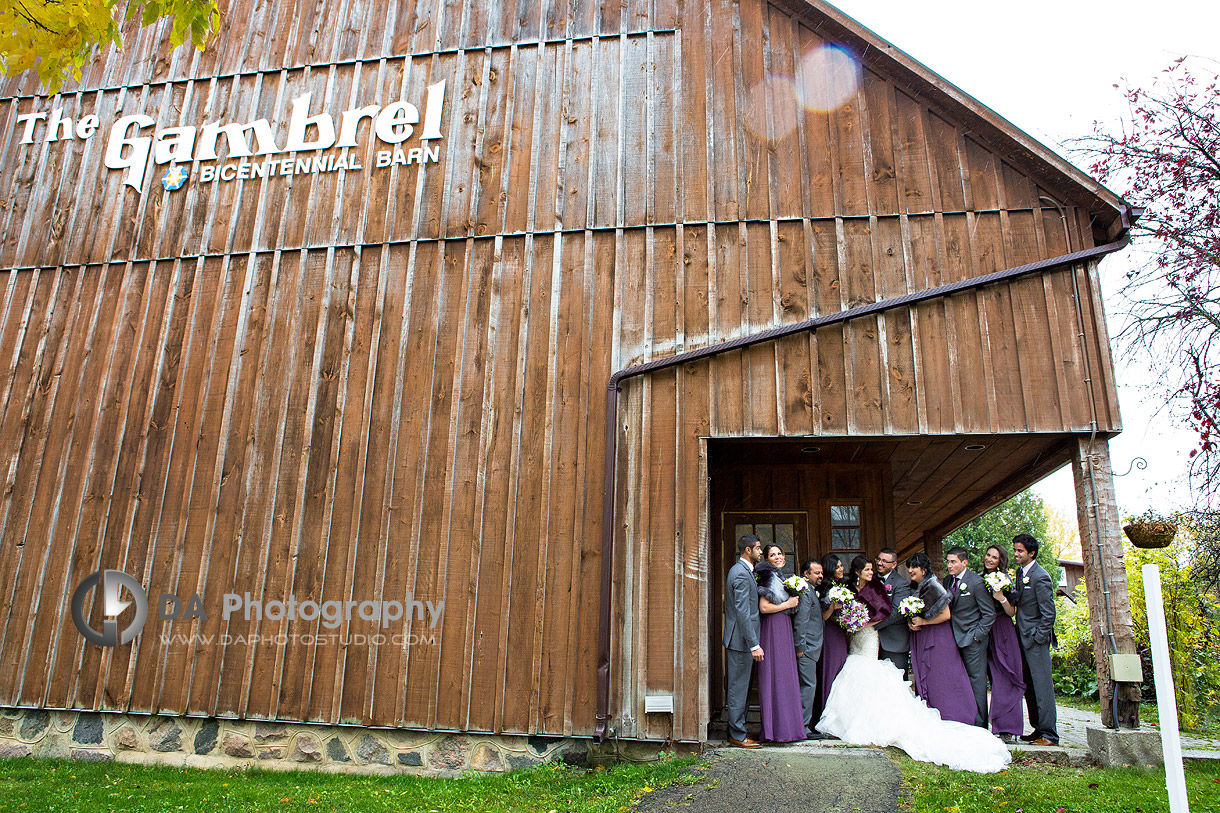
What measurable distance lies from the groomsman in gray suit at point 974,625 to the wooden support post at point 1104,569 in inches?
31.8

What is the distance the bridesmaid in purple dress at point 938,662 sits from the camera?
24.3ft

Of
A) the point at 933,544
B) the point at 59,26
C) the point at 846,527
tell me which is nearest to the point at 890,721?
the point at 846,527

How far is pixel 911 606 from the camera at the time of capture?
25.1 ft

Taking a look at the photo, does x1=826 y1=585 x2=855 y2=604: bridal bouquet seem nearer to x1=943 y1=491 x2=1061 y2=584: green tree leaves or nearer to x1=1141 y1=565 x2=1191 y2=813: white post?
x1=1141 y1=565 x2=1191 y2=813: white post

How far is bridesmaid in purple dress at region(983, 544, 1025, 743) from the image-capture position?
725 cm

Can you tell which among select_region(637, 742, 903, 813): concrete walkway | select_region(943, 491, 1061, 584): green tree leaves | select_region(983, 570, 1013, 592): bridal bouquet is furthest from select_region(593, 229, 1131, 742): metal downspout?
select_region(943, 491, 1061, 584): green tree leaves

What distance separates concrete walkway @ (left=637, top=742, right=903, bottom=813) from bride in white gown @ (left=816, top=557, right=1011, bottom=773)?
0.28m

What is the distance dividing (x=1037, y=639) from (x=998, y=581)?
0.54 metres

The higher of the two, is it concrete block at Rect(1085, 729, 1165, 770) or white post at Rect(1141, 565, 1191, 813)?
white post at Rect(1141, 565, 1191, 813)

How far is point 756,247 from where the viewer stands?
827 cm

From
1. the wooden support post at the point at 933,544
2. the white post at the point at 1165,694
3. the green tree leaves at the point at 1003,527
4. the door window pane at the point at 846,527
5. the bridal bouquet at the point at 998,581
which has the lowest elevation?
the white post at the point at 1165,694

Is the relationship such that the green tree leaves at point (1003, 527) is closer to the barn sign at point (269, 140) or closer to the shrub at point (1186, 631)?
the shrub at point (1186, 631)

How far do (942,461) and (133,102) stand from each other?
33.4 ft

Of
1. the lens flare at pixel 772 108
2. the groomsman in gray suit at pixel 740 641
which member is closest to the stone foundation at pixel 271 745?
the groomsman in gray suit at pixel 740 641
